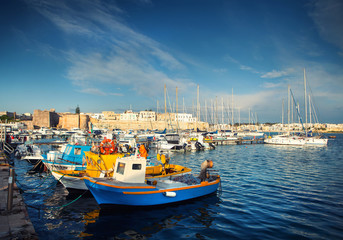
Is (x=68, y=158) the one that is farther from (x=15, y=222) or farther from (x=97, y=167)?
(x=15, y=222)

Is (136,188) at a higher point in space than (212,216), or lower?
higher

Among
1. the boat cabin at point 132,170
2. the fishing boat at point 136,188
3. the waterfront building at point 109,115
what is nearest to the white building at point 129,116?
the waterfront building at point 109,115

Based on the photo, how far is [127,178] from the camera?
38.2ft

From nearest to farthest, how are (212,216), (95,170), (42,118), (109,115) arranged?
1. (212,216)
2. (95,170)
3. (42,118)
4. (109,115)

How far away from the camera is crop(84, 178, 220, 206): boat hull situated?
34.8ft

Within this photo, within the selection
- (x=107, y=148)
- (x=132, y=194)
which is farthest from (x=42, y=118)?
(x=132, y=194)

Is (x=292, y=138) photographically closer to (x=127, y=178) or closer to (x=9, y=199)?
(x=127, y=178)

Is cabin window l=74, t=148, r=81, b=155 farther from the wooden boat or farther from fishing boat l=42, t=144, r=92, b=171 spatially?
the wooden boat

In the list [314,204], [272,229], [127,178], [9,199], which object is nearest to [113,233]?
[127,178]

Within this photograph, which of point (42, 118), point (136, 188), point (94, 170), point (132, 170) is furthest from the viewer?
point (42, 118)

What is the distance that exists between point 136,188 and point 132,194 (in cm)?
35

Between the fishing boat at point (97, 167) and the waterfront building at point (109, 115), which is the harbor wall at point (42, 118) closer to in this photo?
the waterfront building at point (109, 115)

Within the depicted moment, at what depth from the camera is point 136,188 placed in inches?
428

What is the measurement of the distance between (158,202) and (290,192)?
10237 millimetres
